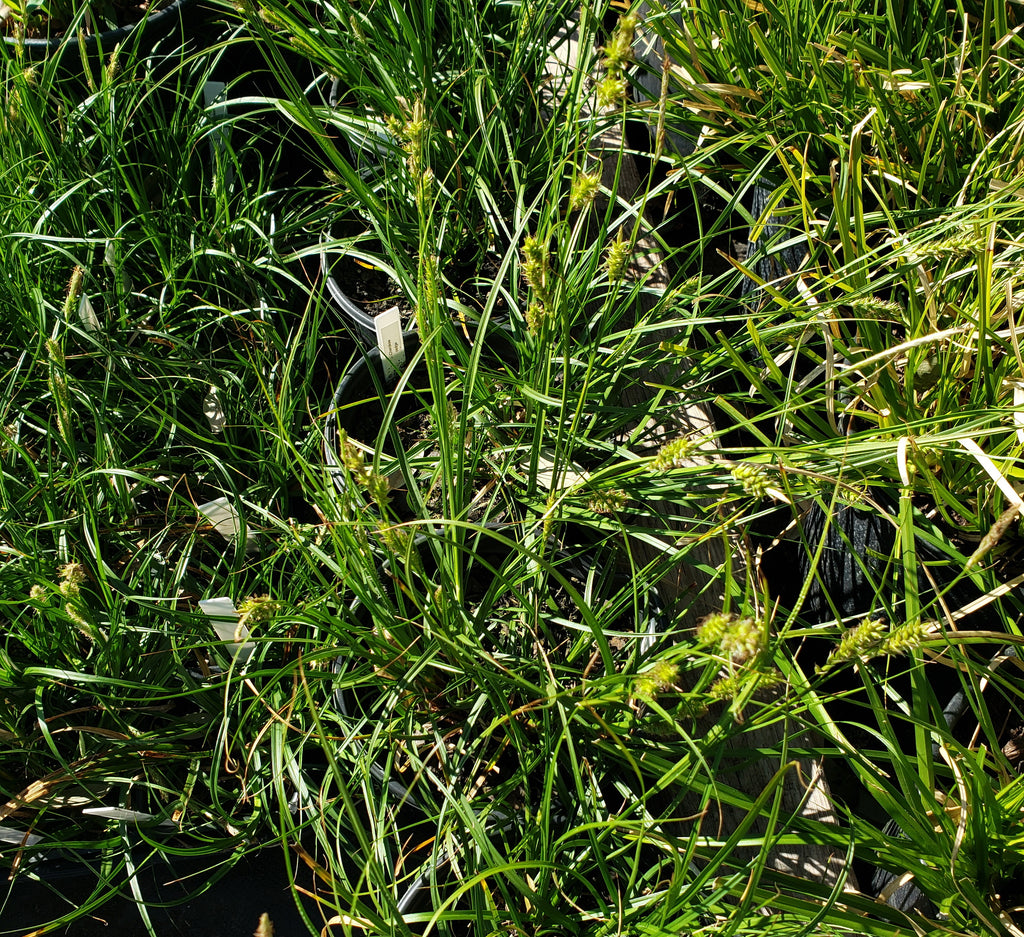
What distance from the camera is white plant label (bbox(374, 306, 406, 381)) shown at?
1.20m

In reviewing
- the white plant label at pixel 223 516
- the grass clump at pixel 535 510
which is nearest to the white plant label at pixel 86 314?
the grass clump at pixel 535 510

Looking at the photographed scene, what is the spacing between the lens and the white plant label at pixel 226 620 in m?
1.05

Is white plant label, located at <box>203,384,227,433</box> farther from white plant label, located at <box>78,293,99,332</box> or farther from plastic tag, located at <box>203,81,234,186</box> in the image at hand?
plastic tag, located at <box>203,81,234,186</box>

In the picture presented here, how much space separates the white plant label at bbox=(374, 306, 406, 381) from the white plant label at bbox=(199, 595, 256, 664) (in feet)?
1.23

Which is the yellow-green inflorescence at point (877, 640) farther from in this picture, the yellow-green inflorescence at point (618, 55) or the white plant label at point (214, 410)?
the white plant label at point (214, 410)

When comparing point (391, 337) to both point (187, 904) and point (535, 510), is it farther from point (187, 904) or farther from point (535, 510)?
point (187, 904)

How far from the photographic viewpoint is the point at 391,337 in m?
1.22

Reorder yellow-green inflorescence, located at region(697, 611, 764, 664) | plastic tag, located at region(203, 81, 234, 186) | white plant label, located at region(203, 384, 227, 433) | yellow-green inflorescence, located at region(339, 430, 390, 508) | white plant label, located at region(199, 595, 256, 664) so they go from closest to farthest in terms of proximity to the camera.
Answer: yellow-green inflorescence, located at region(697, 611, 764, 664)
yellow-green inflorescence, located at region(339, 430, 390, 508)
white plant label, located at region(199, 595, 256, 664)
white plant label, located at region(203, 384, 227, 433)
plastic tag, located at region(203, 81, 234, 186)

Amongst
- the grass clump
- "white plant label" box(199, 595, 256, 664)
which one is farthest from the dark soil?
"white plant label" box(199, 595, 256, 664)

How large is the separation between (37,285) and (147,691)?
2.19 feet

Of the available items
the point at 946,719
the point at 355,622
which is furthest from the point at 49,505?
the point at 946,719

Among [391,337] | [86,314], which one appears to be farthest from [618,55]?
[86,314]

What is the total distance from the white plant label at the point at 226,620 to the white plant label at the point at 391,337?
0.38 m

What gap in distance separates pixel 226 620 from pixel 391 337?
0.44 metres
